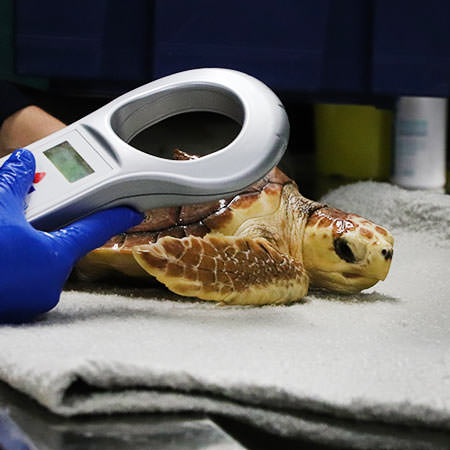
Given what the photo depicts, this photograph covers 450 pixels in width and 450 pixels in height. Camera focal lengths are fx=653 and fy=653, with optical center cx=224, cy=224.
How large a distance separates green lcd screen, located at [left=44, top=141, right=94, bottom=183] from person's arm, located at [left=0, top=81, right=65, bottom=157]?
377mm


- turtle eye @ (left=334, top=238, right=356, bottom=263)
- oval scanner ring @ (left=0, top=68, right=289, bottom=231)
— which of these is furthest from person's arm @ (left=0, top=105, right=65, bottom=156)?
turtle eye @ (left=334, top=238, right=356, bottom=263)

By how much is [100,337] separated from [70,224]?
129 millimetres

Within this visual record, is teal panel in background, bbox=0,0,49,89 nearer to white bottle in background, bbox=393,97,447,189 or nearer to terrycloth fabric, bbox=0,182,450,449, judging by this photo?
terrycloth fabric, bbox=0,182,450,449

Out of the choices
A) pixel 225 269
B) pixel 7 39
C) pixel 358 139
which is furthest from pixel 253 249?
pixel 358 139

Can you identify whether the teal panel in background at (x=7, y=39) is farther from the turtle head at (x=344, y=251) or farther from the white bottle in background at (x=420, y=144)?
the white bottle in background at (x=420, y=144)

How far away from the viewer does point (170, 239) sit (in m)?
0.70

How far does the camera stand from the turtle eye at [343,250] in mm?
857

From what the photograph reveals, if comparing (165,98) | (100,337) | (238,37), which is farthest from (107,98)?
(100,337)

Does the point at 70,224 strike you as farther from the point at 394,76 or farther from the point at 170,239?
the point at 394,76

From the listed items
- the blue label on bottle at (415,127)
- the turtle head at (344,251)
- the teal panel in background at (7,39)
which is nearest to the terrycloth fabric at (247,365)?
the turtle head at (344,251)

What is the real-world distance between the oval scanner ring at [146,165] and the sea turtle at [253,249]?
0.09 m

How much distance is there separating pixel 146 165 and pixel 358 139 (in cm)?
113

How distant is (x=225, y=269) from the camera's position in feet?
2.38

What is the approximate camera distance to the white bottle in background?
150 cm
